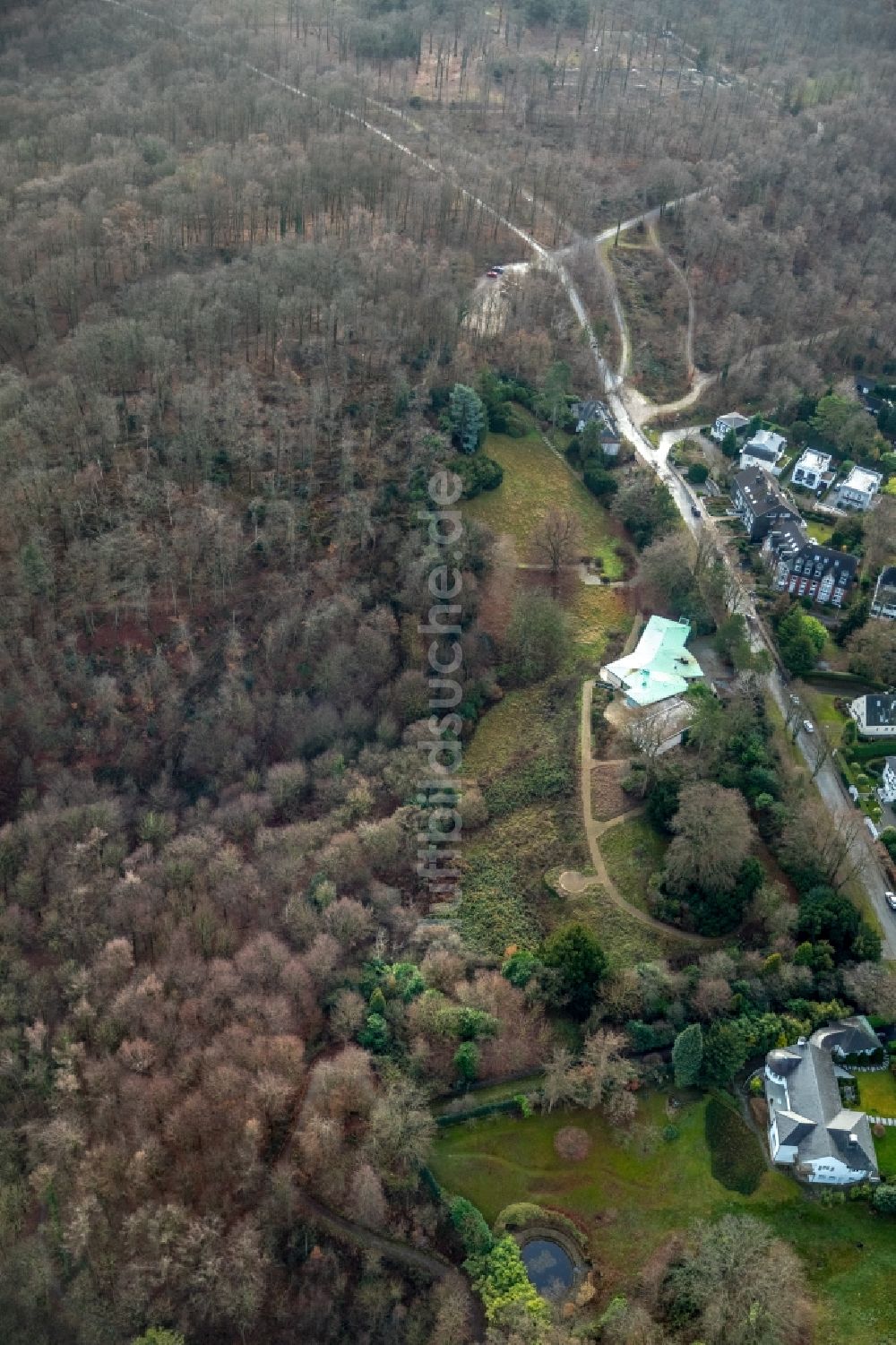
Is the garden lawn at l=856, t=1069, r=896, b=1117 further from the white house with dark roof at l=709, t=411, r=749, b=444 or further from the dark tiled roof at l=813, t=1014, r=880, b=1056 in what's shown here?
the white house with dark roof at l=709, t=411, r=749, b=444

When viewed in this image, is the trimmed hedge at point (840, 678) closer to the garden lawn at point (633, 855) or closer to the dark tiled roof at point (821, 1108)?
the garden lawn at point (633, 855)

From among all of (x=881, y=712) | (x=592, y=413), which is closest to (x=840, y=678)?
(x=881, y=712)

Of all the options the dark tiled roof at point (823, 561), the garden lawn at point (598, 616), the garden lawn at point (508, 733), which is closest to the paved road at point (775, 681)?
the dark tiled roof at point (823, 561)

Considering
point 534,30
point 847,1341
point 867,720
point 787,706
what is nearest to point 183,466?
point 787,706

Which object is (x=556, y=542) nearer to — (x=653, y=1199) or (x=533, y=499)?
(x=533, y=499)

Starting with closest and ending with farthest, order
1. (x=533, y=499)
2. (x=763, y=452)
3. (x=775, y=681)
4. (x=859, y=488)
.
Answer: (x=775, y=681), (x=533, y=499), (x=859, y=488), (x=763, y=452)

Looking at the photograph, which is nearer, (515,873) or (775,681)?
(515,873)

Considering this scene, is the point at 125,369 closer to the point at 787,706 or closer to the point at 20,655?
the point at 20,655

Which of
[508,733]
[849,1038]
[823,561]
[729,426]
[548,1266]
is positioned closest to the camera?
[548,1266]

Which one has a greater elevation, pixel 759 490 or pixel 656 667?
pixel 759 490
